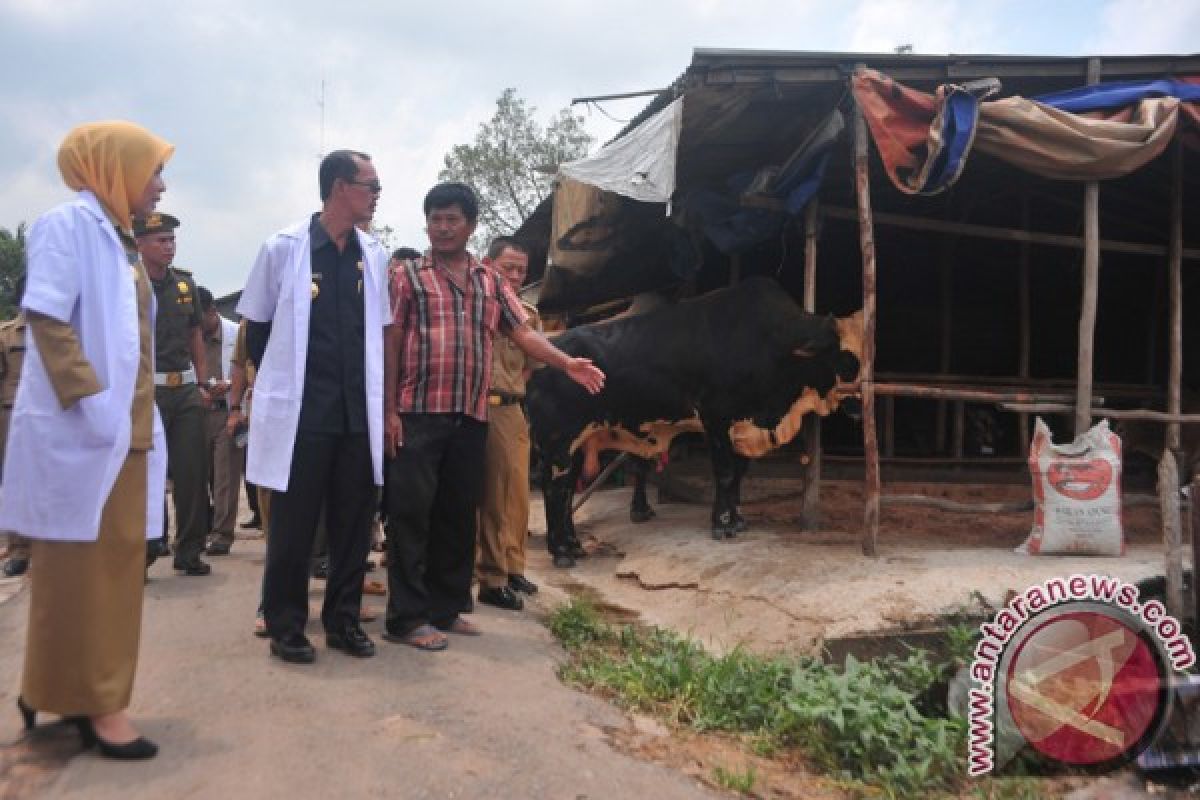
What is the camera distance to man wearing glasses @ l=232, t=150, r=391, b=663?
2936mm

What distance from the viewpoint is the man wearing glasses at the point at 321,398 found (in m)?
2.94

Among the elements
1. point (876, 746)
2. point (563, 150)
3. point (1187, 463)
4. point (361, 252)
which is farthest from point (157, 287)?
point (563, 150)

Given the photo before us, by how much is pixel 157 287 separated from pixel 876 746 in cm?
412

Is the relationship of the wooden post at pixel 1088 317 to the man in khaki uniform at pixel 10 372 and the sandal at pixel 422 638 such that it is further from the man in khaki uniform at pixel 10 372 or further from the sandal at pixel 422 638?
the man in khaki uniform at pixel 10 372

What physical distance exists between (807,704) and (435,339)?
1927mm

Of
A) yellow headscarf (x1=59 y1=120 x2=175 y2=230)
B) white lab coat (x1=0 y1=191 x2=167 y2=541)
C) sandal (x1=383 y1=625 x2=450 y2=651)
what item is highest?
yellow headscarf (x1=59 y1=120 x2=175 y2=230)

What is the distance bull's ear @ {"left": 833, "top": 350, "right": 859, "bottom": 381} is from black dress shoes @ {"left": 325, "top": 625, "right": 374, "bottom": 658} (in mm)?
4017

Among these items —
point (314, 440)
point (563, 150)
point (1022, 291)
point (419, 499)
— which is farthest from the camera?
point (563, 150)

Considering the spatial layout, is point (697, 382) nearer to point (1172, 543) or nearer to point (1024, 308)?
point (1172, 543)

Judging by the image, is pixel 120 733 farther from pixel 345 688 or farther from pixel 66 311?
pixel 66 311

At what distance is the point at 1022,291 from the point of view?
810 cm

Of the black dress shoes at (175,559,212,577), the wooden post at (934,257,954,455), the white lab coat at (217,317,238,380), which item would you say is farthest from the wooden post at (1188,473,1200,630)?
the white lab coat at (217,317,238,380)

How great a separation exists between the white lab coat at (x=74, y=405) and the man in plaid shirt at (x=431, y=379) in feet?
3.79

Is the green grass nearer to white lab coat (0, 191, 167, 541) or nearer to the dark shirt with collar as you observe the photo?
the dark shirt with collar
